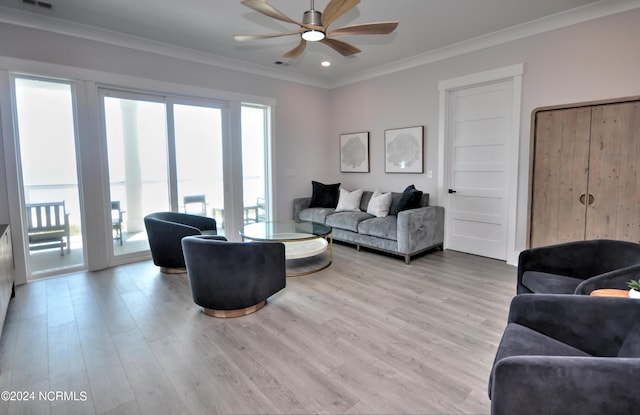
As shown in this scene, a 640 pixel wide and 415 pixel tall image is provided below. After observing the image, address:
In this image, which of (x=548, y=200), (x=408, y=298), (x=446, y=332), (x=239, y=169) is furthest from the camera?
(x=239, y=169)

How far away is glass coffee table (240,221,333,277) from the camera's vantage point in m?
4.07

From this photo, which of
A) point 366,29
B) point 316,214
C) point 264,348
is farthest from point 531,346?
point 316,214

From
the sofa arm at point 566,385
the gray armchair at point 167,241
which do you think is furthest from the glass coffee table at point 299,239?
the sofa arm at point 566,385

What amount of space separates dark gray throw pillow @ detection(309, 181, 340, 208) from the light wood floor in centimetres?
236

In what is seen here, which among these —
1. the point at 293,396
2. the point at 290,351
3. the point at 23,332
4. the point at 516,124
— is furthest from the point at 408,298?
the point at 23,332

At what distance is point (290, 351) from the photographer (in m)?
2.42

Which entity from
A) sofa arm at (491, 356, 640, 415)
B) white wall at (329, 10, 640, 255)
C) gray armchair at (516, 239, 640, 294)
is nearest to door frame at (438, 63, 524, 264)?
white wall at (329, 10, 640, 255)

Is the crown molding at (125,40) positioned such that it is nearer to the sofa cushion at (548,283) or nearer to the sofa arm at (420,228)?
the sofa arm at (420,228)

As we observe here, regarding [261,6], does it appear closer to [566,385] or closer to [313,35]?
[313,35]

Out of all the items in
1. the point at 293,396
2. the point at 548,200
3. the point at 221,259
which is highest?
the point at 548,200

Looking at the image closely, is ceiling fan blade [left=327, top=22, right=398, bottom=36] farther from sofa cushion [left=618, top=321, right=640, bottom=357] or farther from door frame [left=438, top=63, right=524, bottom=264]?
sofa cushion [left=618, top=321, right=640, bottom=357]

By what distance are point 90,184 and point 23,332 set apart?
2.04 metres

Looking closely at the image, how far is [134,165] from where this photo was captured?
458 centimetres

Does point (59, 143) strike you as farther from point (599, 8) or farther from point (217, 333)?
point (599, 8)
